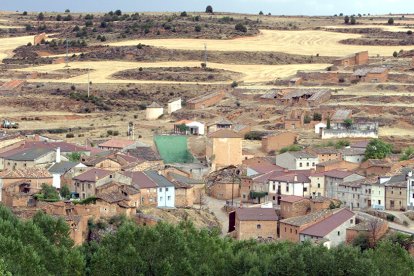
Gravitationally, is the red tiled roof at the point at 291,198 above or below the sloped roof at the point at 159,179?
below

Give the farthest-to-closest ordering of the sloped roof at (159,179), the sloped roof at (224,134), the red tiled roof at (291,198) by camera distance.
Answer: the sloped roof at (224,134) → the sloped roof at (159,179) → the red tiled roof at (291,198)

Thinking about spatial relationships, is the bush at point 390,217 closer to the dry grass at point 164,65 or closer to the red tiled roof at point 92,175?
the red tiled roof at point 92,175

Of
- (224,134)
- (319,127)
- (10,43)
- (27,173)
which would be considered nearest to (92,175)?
(27,173)

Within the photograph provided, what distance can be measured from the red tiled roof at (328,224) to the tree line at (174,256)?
5392 millimetres

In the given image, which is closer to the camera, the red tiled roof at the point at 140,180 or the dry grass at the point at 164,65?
the red tiled roof at the point at 140,180

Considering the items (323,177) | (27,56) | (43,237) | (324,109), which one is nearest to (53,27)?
(27,56)

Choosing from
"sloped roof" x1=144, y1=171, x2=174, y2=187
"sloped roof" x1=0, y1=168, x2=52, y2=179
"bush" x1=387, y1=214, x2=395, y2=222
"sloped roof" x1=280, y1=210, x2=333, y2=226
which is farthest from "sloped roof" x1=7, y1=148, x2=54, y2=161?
"bush" x1=387, y1=214, x2=395, y2=222

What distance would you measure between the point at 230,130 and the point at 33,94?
92.7 ft

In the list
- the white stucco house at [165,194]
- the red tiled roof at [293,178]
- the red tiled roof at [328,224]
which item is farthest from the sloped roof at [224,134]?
the red tiled roof at [328,224]

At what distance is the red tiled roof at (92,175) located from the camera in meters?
53.3

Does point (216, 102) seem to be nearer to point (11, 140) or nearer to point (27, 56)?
point (11, 140)

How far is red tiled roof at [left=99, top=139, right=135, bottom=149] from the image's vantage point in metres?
64.0

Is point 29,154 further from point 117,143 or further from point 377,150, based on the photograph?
point 377,150

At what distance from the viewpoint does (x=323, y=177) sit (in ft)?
187
